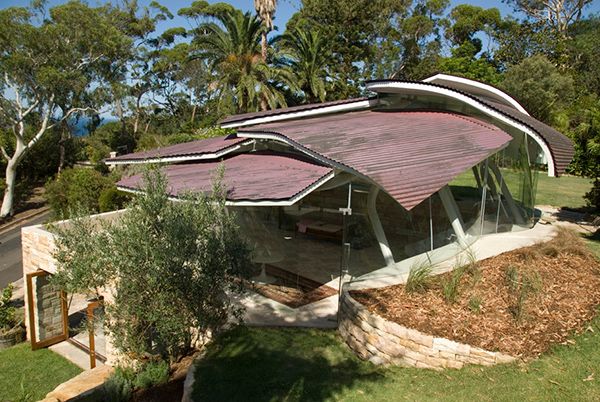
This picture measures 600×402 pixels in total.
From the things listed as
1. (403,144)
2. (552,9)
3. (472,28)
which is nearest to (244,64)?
(403,144)

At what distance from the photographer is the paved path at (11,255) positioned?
19266mm

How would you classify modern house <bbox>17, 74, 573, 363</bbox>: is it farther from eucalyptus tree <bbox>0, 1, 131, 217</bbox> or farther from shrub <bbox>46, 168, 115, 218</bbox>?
eucalyptus tree <bbox>0, 1, 131, 217</bbox>

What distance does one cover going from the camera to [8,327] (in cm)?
1423

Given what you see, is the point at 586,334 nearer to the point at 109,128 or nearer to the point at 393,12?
the point at 393,12

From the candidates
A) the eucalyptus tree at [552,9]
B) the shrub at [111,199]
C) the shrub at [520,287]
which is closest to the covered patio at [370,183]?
the shrub at [520,287]

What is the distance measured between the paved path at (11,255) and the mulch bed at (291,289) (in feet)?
42.8

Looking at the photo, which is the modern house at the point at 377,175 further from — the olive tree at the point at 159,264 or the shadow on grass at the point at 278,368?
the shadow on grass at the point at 278,368

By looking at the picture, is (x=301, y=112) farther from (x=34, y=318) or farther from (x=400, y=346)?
(x=34, y=318)

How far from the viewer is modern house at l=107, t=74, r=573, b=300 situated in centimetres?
928

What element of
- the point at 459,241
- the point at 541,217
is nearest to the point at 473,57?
the point at 541,217

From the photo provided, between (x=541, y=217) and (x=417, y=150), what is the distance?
10718 mm

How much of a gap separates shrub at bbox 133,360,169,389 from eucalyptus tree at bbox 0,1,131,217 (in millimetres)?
27136

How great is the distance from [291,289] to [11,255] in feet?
60.4

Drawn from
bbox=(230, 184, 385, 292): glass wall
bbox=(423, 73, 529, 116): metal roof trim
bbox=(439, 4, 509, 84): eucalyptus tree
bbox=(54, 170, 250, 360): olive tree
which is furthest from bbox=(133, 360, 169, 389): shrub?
bbox=(439, 4, 509, 84): eucalyptus tree
